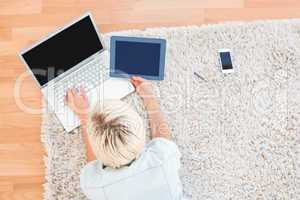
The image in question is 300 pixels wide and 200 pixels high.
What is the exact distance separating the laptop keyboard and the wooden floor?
11cm

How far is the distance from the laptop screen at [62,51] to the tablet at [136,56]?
7 cm

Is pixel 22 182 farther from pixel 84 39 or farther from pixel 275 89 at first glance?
pixel 275 89

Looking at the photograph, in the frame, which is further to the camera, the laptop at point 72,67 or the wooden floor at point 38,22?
the wooden floor at point 38,22

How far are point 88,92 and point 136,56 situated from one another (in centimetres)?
19

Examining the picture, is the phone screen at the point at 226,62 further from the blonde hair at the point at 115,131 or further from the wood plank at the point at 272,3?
the blonde hair at the point at 115,131

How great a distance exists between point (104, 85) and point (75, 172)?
0.29 metres

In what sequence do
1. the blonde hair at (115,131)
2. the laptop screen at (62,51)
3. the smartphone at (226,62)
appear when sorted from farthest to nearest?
the smartphone at (226,62), the laptop screen at (62,51), the blonde hair at (115,131)

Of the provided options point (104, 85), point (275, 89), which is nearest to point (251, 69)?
point (275, 89)

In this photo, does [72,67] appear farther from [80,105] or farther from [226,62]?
[226,62]

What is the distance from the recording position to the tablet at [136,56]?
138cm

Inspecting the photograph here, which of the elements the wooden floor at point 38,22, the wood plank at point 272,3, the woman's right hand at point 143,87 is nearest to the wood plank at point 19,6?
the wooden floor at point 38,22

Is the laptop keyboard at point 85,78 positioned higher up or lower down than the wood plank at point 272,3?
lower down

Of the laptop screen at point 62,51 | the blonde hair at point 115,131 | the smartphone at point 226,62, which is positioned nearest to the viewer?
the blonde hair at point 115,131

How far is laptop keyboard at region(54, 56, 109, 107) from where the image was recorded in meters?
1.39
